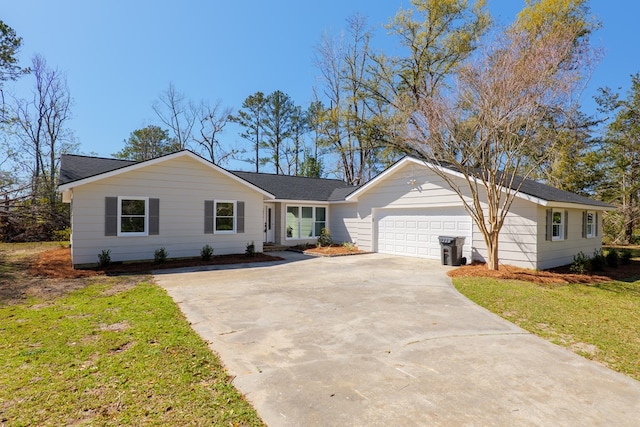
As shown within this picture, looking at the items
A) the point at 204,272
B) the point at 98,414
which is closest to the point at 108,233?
the point at 204,272

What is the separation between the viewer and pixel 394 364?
3.88 meters

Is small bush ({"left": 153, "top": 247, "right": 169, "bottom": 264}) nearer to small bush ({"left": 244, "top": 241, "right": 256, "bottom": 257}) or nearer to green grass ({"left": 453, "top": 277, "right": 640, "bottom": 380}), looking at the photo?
small bush ({"left": 244, "top": 241, "right": 256, "bottom": 257})

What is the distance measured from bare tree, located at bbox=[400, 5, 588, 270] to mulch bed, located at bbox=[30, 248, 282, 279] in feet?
24.2

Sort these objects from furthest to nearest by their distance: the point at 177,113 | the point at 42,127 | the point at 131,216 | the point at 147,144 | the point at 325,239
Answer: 1. the point at 147,144
2. the point at 177,113
3. the point at 42,127
4. the point at 325,239
5. the point at 131,216

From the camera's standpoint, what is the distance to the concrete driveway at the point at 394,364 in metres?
2.92

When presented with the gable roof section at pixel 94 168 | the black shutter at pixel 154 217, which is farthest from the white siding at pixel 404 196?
the black shutter at pixel 154 217

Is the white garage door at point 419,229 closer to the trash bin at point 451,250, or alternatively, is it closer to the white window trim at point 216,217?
the trash bin at point 451,250

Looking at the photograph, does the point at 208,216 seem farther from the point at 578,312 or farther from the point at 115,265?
the point at 578,312

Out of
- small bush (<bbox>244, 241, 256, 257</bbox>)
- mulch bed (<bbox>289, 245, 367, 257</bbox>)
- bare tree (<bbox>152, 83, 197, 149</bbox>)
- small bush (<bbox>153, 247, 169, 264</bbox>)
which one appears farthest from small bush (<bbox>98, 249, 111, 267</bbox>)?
bare tree (<bbox>152, 83, 197, 149</bbox>)

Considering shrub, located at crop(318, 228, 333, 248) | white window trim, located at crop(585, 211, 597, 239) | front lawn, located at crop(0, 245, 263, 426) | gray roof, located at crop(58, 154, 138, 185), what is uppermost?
gray roof, located at crop(58, 154, 138, 185)

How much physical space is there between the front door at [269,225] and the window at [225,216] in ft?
10.9

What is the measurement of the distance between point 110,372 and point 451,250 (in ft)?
34.7

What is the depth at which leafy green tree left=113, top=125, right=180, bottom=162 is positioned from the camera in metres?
→ 31.1

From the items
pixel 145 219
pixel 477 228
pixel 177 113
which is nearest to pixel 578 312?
pixel 477 228
